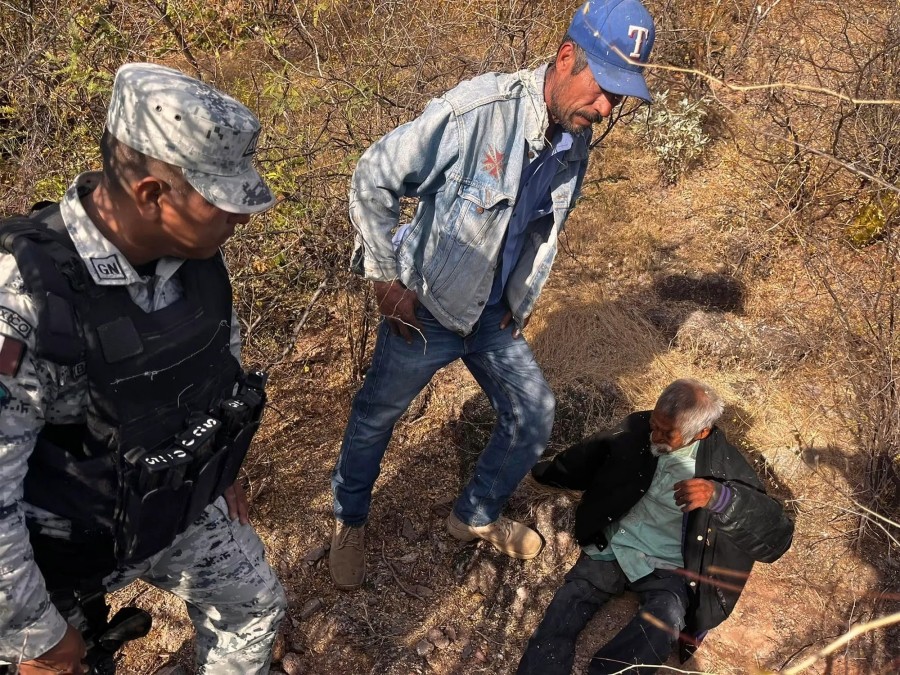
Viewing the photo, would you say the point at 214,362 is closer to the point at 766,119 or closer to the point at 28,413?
the point at 28,413

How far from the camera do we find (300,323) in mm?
3496

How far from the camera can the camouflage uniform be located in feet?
4.67

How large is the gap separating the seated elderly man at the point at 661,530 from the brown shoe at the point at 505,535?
0.63 feet

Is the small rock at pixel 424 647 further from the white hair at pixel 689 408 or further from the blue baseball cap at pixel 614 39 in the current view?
the blue baseball cap at pixel 614 39

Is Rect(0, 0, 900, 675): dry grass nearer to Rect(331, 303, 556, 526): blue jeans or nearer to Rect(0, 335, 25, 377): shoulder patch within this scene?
Rect(331, 303, 556, 526): blue jeans

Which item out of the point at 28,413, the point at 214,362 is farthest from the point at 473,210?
the point at 28,413

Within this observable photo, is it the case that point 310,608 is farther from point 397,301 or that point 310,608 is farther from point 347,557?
point 397,301

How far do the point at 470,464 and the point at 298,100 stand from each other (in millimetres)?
1886

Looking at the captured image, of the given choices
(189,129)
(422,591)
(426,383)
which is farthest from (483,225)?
(422,591)

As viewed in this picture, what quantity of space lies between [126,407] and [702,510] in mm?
2213

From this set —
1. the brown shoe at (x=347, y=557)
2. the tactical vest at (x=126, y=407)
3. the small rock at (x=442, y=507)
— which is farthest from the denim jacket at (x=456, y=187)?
the small rock at (x=442, y=507)

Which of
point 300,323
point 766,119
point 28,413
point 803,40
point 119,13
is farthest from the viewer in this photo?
point 803,40

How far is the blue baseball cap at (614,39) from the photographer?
2234 millimetres

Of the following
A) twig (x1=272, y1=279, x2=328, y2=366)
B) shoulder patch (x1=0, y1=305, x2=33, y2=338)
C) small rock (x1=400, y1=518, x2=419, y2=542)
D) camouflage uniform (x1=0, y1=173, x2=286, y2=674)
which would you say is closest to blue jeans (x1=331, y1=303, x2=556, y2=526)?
small rock (x1=400, y1=518, x2=419, y2=542)
